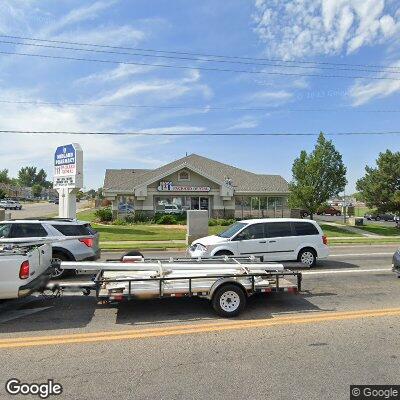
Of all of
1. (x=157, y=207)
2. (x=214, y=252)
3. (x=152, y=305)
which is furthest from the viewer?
(x=157, y=207)

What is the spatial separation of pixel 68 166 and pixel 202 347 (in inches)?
870

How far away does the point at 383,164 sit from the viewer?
39812mm

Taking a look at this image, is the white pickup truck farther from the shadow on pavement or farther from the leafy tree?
the leafy tree

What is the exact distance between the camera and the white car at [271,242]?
11859 mm

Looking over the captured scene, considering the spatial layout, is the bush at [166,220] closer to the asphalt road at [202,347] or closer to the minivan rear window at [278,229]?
the minivan rear window at [278,229]

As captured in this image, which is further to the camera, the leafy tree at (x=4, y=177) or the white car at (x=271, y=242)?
the leafy tree at (x=4, y=177)

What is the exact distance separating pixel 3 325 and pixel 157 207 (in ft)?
98.9

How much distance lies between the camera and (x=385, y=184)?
128 feet

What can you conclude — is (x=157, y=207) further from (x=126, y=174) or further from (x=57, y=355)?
(x=57, y=355)

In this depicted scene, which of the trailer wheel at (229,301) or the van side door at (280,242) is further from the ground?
the van side door at (280,242)

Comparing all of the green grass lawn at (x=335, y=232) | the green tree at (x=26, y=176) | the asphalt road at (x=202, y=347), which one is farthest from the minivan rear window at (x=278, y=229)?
the green tree at (x=26, y=176)

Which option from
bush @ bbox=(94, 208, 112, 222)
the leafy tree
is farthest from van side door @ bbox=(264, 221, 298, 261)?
the leafy tree

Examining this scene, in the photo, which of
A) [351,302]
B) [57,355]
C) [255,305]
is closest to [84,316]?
[57,355]

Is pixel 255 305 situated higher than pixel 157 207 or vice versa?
pixel 157 207
